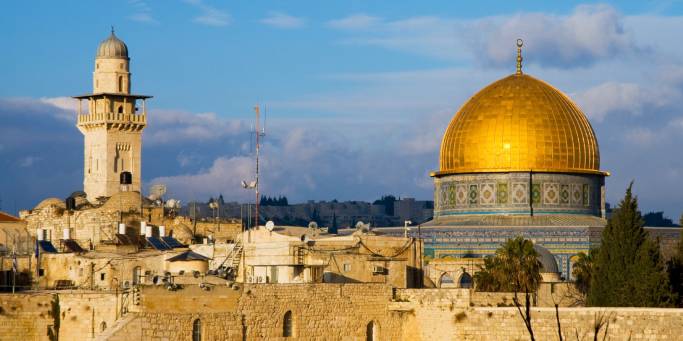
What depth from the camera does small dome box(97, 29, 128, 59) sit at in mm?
67000

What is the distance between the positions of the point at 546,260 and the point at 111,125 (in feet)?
75.4

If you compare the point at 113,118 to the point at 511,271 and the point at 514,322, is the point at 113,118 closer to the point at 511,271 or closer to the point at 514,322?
the point at 511,271

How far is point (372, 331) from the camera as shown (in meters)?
37.6

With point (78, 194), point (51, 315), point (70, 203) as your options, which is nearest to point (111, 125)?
point (78, 194)

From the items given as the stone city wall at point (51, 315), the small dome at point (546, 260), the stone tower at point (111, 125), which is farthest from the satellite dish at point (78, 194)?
the stone city wall at point (51, 315)

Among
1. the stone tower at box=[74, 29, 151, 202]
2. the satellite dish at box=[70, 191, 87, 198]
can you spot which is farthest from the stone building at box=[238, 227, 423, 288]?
the stone tower at box=[74, 29, 151, 202]

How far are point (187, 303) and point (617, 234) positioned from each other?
32.5ft

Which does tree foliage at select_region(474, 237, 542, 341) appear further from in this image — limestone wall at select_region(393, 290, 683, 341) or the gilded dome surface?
the gilded dome surface

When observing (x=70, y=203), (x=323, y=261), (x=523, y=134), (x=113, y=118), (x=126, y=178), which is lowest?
(x=323, y=261)

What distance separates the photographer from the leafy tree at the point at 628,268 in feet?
125

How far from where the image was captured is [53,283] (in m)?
41.6

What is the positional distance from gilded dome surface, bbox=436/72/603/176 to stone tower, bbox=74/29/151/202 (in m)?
16.4

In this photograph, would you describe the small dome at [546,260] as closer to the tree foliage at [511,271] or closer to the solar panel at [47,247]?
the tree foliage at [511,271]

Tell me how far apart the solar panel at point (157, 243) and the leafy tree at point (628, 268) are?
38.3ft
